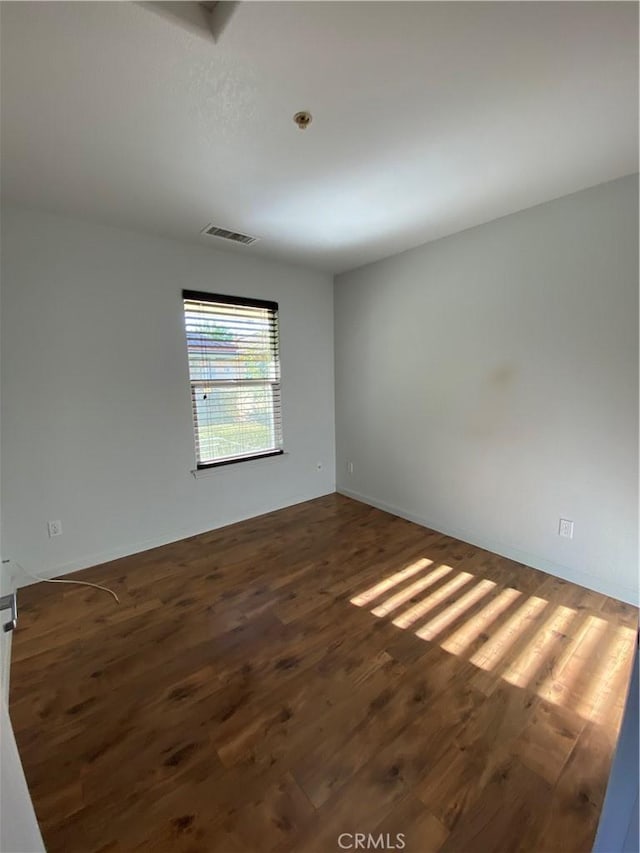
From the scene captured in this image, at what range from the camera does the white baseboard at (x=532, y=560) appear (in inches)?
85.1

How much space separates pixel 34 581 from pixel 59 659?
878 mm

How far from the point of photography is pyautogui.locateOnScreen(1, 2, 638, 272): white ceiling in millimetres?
1067

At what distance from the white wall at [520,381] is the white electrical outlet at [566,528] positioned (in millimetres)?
36

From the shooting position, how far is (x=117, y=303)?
100 inches

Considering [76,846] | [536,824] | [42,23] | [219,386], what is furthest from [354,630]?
[42,23]

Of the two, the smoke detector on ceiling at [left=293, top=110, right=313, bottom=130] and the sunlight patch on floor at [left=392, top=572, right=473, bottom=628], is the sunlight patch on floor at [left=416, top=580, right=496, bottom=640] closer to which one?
the sunlight patch on floor at [left=392, top=572, right=473, bottom=628]

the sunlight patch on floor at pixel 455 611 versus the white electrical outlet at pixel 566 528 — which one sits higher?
the white electrical outlet at pixel 566 528

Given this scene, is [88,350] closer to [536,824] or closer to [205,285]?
[205,285]

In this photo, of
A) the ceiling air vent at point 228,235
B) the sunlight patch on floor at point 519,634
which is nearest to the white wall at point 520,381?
the sunlight patch on floor at point 519,634

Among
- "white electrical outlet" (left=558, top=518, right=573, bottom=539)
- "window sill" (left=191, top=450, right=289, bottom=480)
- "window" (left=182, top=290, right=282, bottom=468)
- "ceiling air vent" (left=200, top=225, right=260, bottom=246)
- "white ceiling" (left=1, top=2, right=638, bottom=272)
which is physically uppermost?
"ceiling air vent" (left=200, top=225, right=260, bottom=246)
